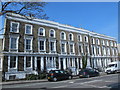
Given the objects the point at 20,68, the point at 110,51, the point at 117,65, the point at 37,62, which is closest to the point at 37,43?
the point at 37,62

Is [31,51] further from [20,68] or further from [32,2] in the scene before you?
[32,2]

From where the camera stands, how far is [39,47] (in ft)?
79.4

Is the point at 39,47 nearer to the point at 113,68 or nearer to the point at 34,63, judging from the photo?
the point at 34,63

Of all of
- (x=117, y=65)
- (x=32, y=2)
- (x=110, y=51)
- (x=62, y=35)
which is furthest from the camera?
(x=110, y=51)

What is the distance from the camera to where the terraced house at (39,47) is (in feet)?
67.2

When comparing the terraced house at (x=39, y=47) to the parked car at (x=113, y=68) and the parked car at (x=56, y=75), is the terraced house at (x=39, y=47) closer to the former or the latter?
the parked car at (x=56, y=75)

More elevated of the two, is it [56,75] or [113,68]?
[56,75]

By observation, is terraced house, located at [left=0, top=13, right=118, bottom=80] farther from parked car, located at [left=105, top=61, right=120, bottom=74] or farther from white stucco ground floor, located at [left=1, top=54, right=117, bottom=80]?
parked car, located at [left=105, top=61, right=120, bottom=74]

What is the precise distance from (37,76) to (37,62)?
3.33m

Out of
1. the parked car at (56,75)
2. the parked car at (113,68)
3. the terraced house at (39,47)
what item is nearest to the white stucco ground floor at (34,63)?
the terraced house at (39,47)

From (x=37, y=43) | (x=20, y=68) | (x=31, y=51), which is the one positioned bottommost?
(x=20, y=68)

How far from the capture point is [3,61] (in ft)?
63.9

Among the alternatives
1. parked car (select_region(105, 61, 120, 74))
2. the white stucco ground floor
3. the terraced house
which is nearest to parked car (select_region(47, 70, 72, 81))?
the white stucco ground floor

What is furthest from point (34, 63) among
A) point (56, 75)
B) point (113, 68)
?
point (113, 68)
